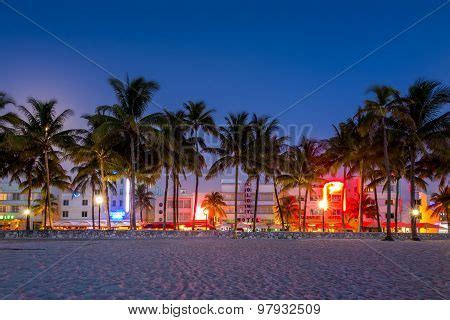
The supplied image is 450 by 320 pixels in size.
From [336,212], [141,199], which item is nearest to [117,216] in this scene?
[141,199]

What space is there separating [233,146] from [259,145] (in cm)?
271

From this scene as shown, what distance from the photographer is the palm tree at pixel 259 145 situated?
45728 millimetres

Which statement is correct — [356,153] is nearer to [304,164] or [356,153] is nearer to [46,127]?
[304,164]

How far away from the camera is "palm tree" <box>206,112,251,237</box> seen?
45.1 metres

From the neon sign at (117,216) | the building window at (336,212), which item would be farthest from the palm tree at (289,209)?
the neon sign at (117,216)

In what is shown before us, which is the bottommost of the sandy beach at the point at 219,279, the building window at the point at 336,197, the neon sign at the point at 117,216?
the neon sign at the point at 117,216

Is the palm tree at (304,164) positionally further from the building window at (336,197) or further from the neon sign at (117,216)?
the neon sign at (117,216)

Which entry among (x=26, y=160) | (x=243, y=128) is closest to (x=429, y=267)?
(x=243, y=128)

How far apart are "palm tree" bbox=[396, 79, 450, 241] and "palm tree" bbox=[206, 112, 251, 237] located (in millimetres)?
15309

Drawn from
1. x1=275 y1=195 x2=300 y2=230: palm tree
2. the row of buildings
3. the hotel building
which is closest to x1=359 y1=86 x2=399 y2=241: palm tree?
the row of buildings

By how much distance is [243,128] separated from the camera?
1797 inches

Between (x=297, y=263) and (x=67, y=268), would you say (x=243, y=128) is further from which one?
(x=67, y=268)

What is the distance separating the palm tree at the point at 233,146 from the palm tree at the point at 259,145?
0.69m
